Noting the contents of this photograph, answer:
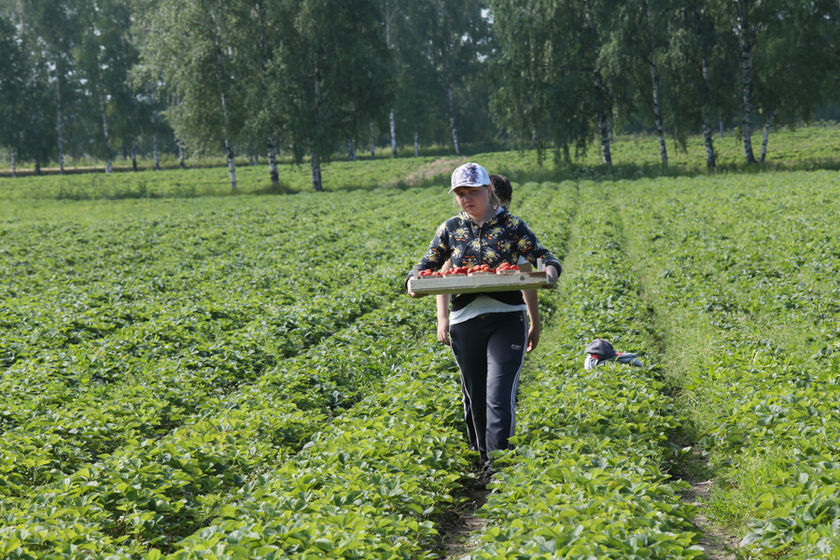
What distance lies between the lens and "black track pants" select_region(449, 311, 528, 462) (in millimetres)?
5895

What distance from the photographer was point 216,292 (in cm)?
1562

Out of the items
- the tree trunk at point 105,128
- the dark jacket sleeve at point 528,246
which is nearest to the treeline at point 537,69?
the tree trunk at point 105,128

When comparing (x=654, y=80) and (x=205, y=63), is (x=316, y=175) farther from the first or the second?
(x=654, y=80)

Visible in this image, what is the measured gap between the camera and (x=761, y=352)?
842 centimetres

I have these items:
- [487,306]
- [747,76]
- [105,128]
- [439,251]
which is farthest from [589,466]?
[105,128]

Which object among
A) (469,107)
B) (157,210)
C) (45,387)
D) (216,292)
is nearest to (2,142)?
(157,210)

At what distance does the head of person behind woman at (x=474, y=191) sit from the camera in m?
5.71

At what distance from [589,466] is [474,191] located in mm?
2371

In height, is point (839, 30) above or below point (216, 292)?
above

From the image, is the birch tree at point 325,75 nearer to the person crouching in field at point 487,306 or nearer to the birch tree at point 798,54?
the birch tree at point 798,54

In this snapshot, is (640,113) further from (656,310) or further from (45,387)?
(45,387)

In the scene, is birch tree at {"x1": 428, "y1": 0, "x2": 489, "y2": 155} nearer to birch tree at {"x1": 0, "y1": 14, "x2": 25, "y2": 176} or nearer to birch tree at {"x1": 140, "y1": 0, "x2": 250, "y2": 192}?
birch tree at {"x1": 140, "y1": 0, "x2": 250, "y2": 192}

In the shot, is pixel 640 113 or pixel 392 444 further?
pixel 640 113

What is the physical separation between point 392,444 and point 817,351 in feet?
18.1
